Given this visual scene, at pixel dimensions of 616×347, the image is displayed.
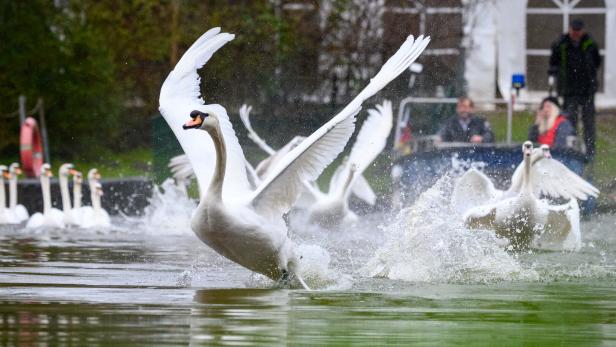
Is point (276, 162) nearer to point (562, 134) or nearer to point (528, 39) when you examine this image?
point (562, 134)

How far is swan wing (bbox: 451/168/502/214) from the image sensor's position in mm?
14906

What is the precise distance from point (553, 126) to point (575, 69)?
183 cm

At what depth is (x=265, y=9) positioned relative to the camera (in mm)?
26219

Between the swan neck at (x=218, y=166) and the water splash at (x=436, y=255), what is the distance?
1.51m

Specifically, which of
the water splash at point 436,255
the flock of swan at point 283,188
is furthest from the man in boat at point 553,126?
the water splash at point 436,255

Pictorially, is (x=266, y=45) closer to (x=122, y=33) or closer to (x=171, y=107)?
(x=122, y=33)

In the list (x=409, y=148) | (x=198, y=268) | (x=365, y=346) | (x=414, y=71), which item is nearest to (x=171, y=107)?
(x=198, y=268)

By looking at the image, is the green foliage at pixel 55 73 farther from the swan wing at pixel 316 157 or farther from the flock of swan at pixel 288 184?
the swan wing at pixel 316 157

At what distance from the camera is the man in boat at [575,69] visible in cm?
2080

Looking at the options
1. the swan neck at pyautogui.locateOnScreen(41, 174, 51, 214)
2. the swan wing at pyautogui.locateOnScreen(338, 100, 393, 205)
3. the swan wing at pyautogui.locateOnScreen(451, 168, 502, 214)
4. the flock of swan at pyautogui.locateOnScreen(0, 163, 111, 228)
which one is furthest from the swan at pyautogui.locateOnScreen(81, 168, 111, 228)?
the swan wing at pyautogui.locateOnScreen(451, 168, 502, 214)

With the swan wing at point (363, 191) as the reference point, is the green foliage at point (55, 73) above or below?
above

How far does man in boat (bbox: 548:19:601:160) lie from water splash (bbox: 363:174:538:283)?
9053mm

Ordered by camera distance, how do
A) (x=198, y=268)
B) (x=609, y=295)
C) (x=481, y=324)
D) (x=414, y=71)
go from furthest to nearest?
(x=414, y=71)
(x=198, y=268)
(x=609, y=295)
(x=481, y=324)

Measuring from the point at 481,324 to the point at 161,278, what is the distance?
10.1ft
